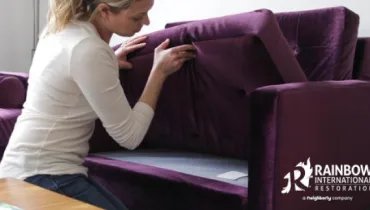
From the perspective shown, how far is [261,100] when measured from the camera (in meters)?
1.22

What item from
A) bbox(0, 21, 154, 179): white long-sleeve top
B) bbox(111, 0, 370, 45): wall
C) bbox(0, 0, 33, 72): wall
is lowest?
bbox(0, 21, 154, 179): white long-sleeve top

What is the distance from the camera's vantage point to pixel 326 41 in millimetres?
1731

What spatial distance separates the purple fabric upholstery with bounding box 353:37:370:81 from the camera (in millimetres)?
1781

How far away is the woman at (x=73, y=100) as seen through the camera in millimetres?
1251

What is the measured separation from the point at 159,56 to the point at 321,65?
0.57m

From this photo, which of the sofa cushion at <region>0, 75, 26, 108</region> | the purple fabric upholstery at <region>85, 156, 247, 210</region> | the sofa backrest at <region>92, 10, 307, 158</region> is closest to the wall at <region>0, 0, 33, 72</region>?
the sofa cushion at <region>0, 75, 26, 108</region>

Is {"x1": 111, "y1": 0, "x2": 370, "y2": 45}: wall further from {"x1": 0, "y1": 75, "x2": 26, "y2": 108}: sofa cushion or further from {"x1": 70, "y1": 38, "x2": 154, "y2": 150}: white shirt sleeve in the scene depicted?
{"x1": 70, "y1": 38, "x2": 154, "y2": 150}: white shirt sleeve

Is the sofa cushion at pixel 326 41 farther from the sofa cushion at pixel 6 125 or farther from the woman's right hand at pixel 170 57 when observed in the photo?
the sofa cushion at pixel 6 125

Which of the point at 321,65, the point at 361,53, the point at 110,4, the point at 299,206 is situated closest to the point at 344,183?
the point at 299,206

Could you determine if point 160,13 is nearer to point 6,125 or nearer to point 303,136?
point 6,125

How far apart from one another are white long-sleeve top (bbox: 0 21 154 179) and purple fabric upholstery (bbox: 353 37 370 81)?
0.89 m

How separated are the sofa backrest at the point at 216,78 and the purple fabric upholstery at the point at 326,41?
0.31 meters

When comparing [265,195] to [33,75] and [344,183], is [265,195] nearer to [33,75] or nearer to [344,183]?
[344,183]

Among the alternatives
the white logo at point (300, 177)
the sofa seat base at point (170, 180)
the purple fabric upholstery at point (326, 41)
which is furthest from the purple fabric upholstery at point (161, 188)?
the purple fabric upholstery at point (326, 41)
